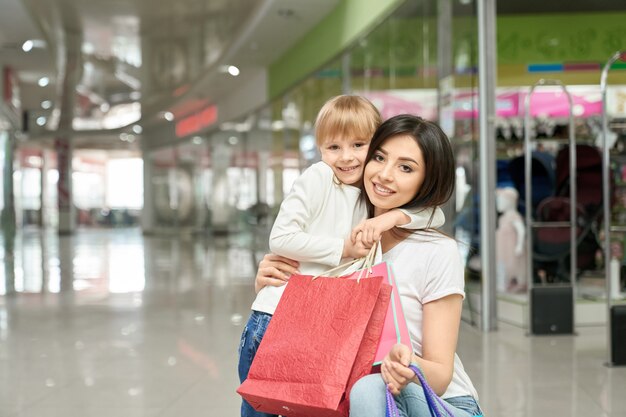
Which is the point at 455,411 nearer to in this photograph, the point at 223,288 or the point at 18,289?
the point at 223,288

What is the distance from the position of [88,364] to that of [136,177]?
3888 centimetres

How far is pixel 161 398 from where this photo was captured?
3.82 m

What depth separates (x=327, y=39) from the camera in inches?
431

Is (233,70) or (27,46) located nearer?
(27,46)

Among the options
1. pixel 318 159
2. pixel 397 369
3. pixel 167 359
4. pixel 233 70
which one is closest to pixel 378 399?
pixel 397 369

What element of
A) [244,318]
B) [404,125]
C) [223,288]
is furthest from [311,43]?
[404,125]

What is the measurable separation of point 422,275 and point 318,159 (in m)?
6.27

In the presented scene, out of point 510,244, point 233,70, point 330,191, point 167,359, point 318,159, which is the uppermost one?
point 233,70

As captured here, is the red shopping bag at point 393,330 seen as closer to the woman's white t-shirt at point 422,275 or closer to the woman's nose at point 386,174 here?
the woman's white t-shirt at point 422,275

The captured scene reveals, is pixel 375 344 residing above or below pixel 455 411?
above

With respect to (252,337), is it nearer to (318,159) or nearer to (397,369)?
(397,369)

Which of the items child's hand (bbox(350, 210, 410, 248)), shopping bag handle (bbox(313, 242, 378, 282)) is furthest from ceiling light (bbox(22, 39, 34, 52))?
child's hand (bbox(350, 210, 410, 248))

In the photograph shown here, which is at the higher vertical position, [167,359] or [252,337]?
[252,337]

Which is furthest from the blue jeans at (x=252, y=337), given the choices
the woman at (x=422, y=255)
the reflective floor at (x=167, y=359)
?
the reflective floor at (x=167, y=359)
